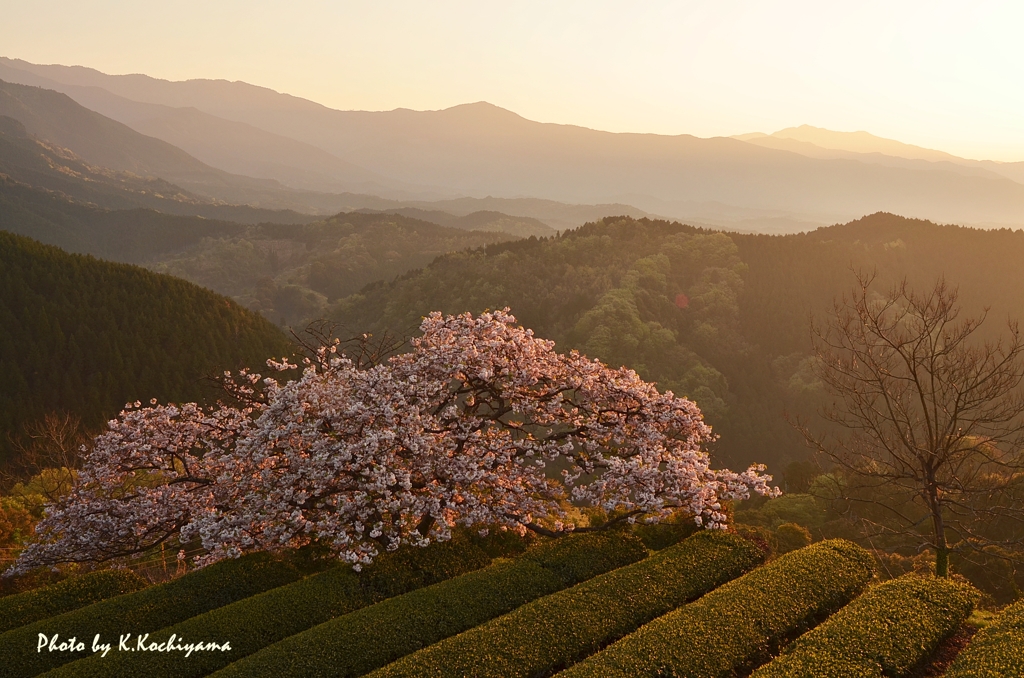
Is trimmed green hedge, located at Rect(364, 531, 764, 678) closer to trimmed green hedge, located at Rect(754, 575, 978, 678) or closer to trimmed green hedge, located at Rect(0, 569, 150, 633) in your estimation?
trimmed green hedge, located at Rect(754, 575, 978, 678)

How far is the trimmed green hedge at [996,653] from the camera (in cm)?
1276

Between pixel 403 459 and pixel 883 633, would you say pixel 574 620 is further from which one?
pixel 403 459

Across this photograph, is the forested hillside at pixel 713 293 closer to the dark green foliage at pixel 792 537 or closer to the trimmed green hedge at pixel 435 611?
the dark green foliage at pixel 792 537

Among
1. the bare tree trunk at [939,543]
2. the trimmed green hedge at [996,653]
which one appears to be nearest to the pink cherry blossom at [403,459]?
the bare tree trunk at [939,543]

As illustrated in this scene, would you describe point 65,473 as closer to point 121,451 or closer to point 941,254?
point 121,451

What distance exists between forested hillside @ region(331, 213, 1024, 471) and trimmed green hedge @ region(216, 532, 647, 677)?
8147cm

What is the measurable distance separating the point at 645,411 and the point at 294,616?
1222 centimetres

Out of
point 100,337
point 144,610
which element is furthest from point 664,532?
point 100,337

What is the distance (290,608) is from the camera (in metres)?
15.9

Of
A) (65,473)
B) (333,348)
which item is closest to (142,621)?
(333,348)

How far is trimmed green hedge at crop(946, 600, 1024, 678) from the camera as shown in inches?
502

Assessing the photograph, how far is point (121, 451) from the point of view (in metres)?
21.0

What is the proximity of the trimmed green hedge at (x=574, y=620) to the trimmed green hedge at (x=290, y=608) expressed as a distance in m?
2.39

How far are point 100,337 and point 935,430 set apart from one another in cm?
8886
